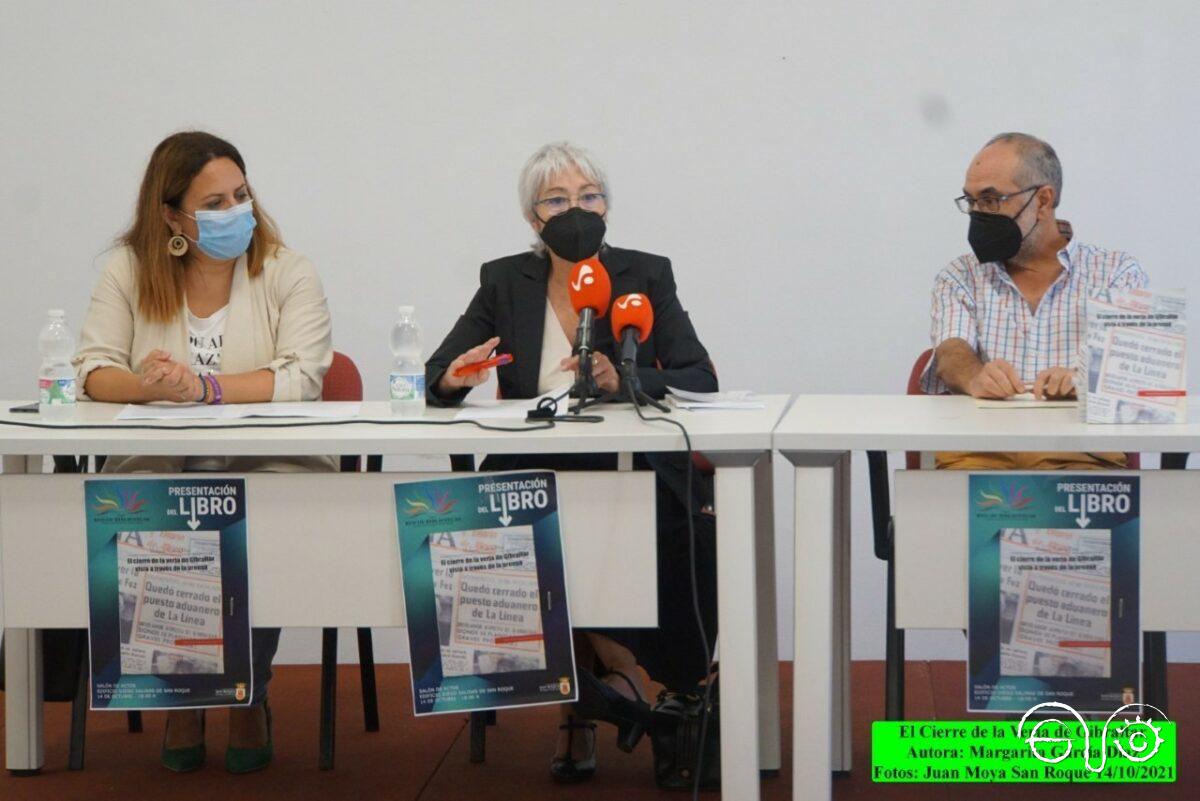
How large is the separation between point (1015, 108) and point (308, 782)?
2367 mm

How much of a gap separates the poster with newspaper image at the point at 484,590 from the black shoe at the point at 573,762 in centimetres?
57

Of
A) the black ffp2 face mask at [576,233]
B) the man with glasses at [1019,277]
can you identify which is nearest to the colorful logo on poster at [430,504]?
the black ffp2 face mask at [576,233]

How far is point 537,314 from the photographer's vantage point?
9.11ft

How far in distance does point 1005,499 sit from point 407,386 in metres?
1.04

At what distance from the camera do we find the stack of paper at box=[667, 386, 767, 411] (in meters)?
2.38

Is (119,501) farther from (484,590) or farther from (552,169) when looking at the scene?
(552,169)

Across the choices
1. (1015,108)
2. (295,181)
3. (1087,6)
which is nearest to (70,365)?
(295,181)

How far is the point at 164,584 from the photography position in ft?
6.98

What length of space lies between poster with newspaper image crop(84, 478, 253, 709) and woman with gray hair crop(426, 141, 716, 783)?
1.78ft

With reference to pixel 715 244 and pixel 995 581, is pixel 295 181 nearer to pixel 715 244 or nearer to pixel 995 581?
pixel 715 244

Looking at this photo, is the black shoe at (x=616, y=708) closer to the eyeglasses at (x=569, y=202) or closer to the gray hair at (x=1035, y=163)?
the eyeglasses at (x=569, y=202)

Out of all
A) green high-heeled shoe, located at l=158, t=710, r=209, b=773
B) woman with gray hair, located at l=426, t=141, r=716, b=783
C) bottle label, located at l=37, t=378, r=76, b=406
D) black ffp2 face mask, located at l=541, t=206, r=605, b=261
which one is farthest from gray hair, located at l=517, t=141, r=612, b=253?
green high-heeled shoe, located at l=158, t=710, r=209, b=773

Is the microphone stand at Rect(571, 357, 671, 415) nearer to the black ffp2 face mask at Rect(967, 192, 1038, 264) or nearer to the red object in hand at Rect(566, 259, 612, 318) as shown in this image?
the red object in hand at Rect(566, 259, 612, 318)

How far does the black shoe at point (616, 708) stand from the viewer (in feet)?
7.47
